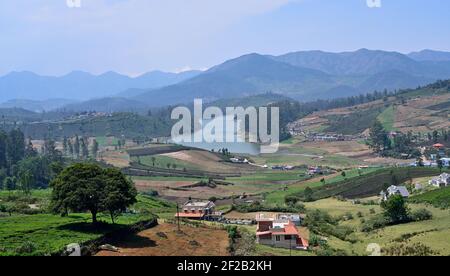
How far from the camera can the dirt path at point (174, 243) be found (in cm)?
1866

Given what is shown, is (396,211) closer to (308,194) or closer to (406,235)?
(406,235)

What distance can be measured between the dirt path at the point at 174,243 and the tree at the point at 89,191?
1.57 m

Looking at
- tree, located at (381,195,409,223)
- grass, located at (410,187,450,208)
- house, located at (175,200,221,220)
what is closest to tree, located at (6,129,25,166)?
house, located at (175,200,221,220)

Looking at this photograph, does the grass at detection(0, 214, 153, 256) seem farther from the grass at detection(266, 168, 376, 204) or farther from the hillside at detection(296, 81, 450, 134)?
the hillside at detection(296, 81, 450, 134)

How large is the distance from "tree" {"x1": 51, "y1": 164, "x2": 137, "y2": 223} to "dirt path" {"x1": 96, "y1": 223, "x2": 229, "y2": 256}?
1.57 metres

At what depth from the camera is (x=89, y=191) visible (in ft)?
68.5

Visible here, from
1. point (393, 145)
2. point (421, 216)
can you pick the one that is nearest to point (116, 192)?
point (421, 216)

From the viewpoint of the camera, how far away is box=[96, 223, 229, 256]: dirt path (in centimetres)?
1866

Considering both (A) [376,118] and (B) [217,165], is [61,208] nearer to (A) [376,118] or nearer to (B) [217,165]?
(B) [217,165]

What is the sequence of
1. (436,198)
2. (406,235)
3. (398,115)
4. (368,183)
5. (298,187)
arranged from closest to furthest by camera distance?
(406,235)
(436,198)
(368,183)
(298,187)
(398,115)

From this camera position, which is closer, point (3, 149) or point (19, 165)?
point (19, 165)

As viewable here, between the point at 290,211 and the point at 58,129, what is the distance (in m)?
93.1

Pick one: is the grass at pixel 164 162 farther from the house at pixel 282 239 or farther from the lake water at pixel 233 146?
the house at pixel 282 239

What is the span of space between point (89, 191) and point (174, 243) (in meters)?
3.75
